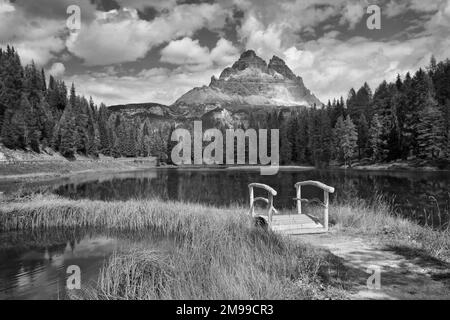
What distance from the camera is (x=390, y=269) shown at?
298 inches

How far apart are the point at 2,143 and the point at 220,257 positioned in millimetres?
85089

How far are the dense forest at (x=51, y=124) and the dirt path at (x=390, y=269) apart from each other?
86411 mm

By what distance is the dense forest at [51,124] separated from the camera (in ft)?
273

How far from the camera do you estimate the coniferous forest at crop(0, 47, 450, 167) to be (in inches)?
2618

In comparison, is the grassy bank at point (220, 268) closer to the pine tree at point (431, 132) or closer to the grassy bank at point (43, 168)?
the grassy bank at point (43, 168)

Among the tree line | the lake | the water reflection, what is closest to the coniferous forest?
the tree line

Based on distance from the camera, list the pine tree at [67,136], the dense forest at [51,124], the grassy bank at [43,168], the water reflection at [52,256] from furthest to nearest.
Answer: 1. the pine tree at [67,136]
2. the dense forest at [51,124]
3. the grassy bank at [43,168]
4. the water reflection at [52,256]

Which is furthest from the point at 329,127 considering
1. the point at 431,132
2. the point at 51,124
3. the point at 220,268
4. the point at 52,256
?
the point at 220,268

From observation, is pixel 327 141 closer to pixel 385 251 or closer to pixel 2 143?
pixel 2 143

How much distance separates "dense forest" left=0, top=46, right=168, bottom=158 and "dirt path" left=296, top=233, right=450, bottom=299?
86411 millimetres

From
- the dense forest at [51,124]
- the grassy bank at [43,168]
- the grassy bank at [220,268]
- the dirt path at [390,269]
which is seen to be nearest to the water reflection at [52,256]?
the grassy bank at [220,268]

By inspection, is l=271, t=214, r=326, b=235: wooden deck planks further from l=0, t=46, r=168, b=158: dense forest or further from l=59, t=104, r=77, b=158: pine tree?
l=59, t=104, r=77, b=158: pine tree

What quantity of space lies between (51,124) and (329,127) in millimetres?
83838
